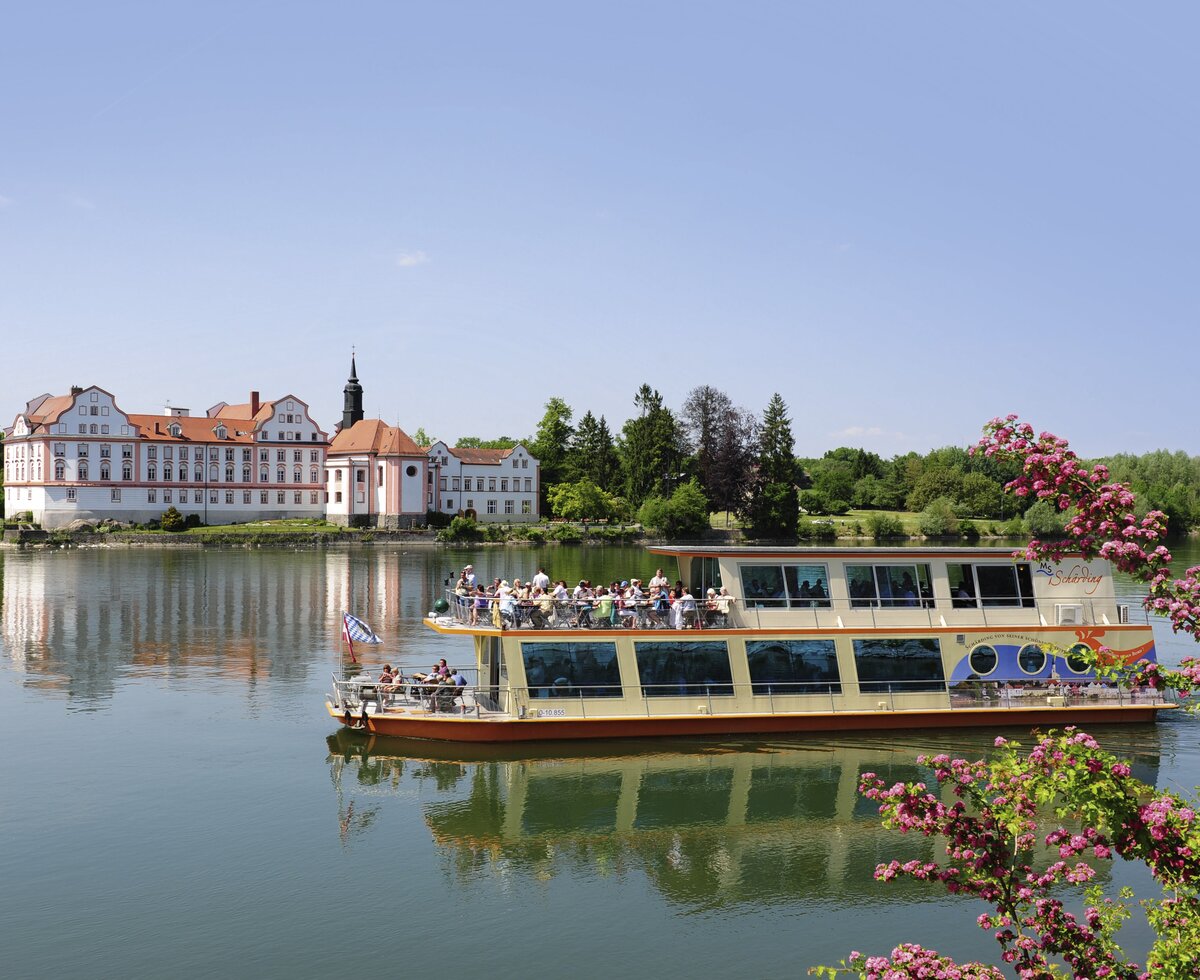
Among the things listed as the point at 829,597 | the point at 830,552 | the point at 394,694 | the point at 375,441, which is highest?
the point at 375,441

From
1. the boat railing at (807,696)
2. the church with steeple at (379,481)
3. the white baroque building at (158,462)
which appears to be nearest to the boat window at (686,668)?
the boat railing at (807,696)

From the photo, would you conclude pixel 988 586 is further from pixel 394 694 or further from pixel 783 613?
pixel 394 694

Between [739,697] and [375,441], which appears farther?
[375,441]

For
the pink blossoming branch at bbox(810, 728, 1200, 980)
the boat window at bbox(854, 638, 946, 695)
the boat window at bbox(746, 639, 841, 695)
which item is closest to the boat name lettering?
the boat window at bbox(854, 638, 946, 695)

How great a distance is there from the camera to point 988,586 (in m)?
28.5

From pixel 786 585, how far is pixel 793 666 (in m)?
2.04

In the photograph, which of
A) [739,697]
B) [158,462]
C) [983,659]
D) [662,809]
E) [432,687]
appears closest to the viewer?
[662,809]

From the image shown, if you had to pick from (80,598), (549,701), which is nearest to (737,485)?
(80,598)

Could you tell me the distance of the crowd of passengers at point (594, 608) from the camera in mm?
26516

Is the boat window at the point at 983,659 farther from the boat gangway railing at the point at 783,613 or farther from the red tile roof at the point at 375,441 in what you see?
the red tile roof at the point at 375,441

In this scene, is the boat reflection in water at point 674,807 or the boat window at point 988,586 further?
the boat window at point 988,586

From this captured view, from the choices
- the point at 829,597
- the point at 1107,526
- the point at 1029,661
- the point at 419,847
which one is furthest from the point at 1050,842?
the point at 1029,661

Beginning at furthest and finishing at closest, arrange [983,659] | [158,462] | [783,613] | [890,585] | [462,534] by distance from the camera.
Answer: [158,462], [462,534], [890,585], [983,659], [783,613]

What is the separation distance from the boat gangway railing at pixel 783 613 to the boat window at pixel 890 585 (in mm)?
51
